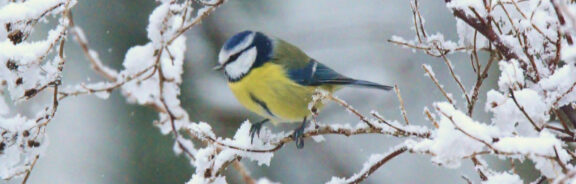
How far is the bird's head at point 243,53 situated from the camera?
3.38 meters

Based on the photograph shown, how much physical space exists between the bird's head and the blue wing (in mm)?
159

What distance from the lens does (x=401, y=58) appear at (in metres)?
8.32

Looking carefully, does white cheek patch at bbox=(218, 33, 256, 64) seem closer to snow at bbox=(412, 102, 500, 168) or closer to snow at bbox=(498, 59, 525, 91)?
snow at bbox=(498, 59, 525, 91)

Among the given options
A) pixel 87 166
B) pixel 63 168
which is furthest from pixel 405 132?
pixel 63 168

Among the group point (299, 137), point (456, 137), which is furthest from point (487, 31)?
point (299, 137)

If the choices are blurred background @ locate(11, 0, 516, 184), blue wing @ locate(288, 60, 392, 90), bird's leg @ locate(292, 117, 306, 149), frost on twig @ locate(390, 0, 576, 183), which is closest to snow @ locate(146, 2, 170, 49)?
frost on twig @ locate(390, 0, 576, 183)

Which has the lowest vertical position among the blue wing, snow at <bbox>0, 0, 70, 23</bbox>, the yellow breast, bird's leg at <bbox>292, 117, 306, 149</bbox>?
bird's leg at <bbox>292, 117, 306, 149</bbox>

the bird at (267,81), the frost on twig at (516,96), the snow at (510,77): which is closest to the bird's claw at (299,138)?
the bird at (267,81)

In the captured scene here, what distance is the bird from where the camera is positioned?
3443 mm

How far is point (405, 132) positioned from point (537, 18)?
1.58 ft

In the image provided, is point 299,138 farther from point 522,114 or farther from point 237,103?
point 237,103

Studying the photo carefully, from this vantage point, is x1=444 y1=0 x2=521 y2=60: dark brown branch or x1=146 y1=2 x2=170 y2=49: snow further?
x1=444 y1=0 x2=521 y2=60: dark brown branch

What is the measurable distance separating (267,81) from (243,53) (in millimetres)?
158

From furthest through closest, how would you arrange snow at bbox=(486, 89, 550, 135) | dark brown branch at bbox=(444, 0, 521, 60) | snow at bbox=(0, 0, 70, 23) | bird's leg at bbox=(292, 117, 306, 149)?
bird's leg at bbox=(292, 117, 306, 149)
snow at bbox=(0, 0, 70, 23)
dark brown branch at bbox=(444, 0, 521, 60)
snow at bbox=(486, 89, 550, 135)
